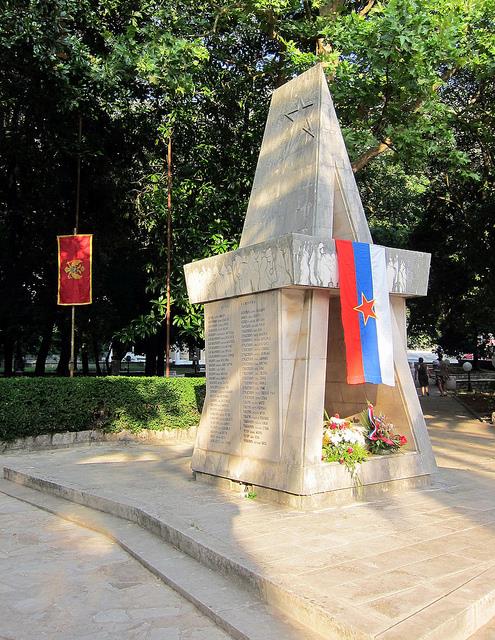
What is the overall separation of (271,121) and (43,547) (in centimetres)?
582

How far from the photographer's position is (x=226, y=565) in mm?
4344

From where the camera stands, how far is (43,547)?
18.1 ft

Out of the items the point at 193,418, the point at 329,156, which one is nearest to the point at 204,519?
the point at 329,156

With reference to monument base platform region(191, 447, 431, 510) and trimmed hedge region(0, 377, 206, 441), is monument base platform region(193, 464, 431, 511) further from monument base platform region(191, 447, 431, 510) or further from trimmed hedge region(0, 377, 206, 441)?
trimmed hedge region(0, 377, 206, 441)

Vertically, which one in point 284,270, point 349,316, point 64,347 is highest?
point 284,270

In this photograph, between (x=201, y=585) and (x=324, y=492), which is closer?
(x=201, y=585)

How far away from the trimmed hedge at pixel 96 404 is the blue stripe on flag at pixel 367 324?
7859 millimetres

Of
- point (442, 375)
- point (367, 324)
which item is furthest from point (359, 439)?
point (442, 375)

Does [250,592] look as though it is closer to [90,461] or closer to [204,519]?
[204,519]

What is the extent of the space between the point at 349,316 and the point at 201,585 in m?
3.25

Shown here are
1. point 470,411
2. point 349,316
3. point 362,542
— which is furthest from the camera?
point 470,411

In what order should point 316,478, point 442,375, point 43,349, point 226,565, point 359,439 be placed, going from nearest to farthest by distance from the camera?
point 226,565, point 316,478, point 359,439, point 43,349, point 442,375

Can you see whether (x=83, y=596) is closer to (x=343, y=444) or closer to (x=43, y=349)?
(x=343, y=444)

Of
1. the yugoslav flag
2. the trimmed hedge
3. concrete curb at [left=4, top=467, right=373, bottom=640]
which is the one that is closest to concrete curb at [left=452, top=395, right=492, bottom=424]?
the trimmed hedge
